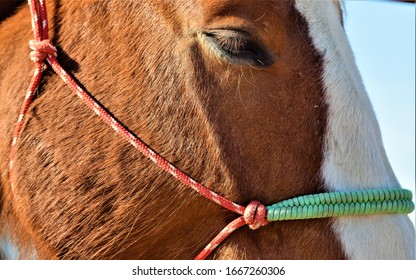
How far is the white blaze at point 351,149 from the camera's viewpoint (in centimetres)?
124

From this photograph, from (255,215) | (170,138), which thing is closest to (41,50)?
(170,138)

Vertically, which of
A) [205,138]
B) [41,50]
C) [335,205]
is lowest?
[335,205]

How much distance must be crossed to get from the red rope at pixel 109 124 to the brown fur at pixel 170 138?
2 centimetres

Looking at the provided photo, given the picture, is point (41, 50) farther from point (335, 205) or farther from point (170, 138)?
point (335, 205)

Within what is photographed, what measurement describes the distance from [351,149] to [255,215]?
0.26m

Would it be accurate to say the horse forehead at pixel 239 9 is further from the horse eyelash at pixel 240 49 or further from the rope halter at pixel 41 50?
the rope halter at pixel 41 50

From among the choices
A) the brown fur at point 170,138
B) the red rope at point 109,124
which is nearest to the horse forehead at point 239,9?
the brown fur at point 170,138

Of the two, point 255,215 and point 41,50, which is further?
point 41,50

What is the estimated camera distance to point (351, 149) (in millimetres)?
Result: 1279

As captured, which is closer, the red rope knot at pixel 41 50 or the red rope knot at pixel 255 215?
the red rope knot at pixel 255 215

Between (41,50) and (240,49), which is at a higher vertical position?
(41,50)
